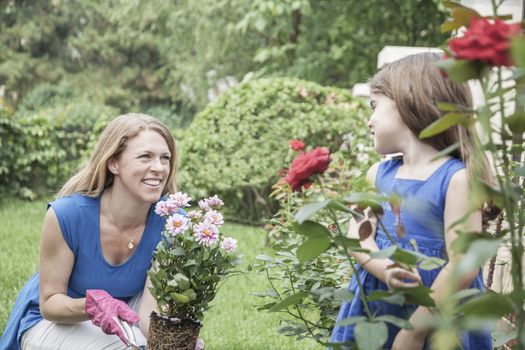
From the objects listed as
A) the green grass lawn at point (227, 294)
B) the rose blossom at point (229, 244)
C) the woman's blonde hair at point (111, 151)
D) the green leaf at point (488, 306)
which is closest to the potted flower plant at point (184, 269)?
the rose blossom at point (229, 244)

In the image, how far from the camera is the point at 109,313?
221cm

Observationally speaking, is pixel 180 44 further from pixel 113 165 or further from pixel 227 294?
pixel 113 165

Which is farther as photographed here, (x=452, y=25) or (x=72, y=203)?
(x=72, y=203)

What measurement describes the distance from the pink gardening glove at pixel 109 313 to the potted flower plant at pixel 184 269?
0.08 m

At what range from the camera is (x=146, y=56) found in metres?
22.3

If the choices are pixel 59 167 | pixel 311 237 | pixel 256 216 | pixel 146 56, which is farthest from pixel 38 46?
pixel 311 237

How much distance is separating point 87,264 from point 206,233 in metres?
0.74

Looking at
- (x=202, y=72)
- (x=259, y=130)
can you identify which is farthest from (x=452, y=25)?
(x=202, y=72)

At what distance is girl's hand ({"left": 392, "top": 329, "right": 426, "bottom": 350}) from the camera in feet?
5.58

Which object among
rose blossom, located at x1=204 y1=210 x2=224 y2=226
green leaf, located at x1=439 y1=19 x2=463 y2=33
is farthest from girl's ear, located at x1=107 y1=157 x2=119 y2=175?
green leaf, located at x1=439 y1=19 x2=463 y2=33

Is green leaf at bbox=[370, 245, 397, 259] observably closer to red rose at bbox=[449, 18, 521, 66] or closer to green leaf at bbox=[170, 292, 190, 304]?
red rose at bbox=[449, 18, 521, 66]

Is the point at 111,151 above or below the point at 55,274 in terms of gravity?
above

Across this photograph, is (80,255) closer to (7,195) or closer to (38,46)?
(7,195)

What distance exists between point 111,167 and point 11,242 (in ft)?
11.3
